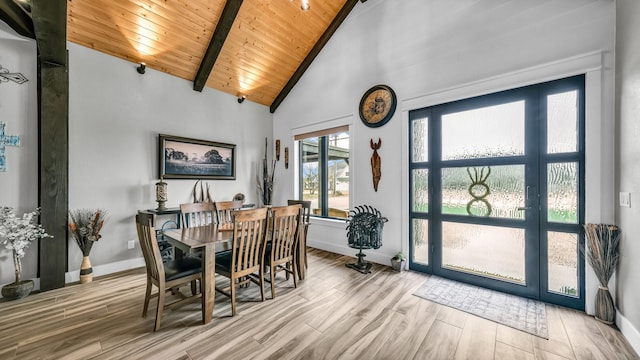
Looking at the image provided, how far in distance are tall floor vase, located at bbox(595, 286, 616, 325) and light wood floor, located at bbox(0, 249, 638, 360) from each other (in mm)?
83

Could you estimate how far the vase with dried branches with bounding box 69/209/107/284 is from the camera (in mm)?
3020

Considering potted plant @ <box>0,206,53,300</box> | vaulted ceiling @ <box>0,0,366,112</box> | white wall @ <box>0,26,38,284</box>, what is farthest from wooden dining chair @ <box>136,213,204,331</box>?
vaulted ceiling @ <box>0,0,366,112</box>

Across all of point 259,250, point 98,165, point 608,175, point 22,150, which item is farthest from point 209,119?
point 608,175

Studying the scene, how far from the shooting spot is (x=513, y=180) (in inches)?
106

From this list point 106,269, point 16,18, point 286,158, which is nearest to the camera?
point 16,18

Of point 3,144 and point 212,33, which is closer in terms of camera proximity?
point 3,144

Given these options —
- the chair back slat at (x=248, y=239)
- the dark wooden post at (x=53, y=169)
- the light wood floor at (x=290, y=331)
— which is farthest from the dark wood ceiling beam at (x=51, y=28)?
the light wood floor at (x=290, y=331)

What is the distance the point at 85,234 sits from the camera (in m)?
3.02

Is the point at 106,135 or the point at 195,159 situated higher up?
the point at 106,135

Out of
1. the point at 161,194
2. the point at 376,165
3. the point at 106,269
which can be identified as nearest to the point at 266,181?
the point at 161,194

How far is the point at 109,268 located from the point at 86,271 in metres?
0.30

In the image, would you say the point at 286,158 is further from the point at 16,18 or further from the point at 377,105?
→ the point at 16,18

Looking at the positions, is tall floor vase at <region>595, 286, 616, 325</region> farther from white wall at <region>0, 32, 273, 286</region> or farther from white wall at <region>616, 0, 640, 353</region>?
white wall at <region>0, 32, 273, 286</region>

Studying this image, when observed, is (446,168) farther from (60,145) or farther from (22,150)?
(22,150)
